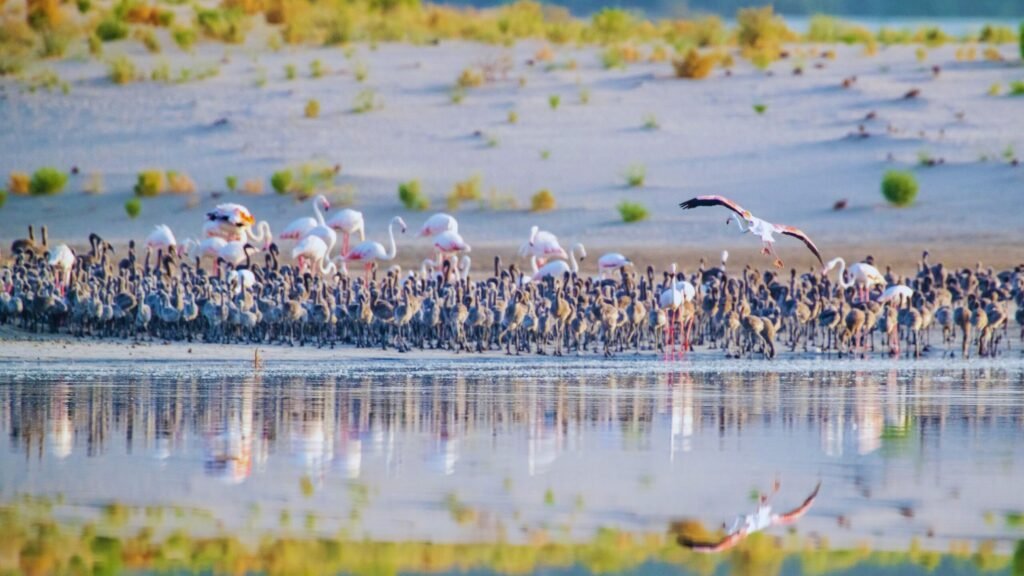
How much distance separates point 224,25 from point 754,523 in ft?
130

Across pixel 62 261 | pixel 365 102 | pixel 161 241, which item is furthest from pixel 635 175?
pixel 62 261

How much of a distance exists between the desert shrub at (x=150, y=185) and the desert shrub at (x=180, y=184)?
0.15m

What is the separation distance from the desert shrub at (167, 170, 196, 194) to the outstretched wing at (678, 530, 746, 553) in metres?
28.1

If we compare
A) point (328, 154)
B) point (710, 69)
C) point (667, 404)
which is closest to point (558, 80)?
point (710, 69)

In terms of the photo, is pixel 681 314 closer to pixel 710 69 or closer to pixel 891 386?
pixel 891 386

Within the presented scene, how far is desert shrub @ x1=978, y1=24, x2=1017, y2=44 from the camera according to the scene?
174 ft

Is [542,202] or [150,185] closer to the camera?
[542,202]

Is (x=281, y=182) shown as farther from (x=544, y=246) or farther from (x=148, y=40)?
(x=148, y=40)

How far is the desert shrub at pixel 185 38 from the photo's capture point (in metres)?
48.9

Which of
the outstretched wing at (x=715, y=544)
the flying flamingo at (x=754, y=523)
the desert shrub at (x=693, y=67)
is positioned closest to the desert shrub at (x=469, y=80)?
the desert shrub at (x=693, y=67)

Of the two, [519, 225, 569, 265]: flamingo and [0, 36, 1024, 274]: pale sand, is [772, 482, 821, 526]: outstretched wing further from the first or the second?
[0, 36, 1024, 274]: pale sand

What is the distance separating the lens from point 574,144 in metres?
41.0

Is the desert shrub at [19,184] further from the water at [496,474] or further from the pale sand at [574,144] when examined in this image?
the water at [496,474]

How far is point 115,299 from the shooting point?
82.1 feet
